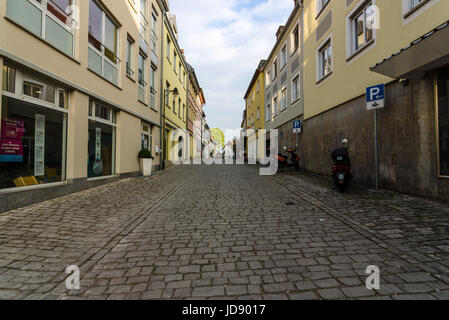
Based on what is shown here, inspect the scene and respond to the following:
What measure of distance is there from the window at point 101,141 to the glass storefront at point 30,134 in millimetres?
1286

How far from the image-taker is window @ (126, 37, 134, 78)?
1010 cm

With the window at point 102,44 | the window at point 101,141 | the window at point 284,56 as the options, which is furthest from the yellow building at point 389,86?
the window at point 101,141

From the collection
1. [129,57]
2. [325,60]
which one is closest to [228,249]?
[129,57]

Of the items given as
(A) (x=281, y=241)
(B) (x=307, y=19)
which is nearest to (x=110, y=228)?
(A) (x=281, y=241)

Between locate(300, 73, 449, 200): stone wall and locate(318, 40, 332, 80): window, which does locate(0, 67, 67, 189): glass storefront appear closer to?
locate(300, 73, 449, 200): stone wall

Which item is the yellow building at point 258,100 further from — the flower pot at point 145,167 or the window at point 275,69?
the flower pot at point 145,167

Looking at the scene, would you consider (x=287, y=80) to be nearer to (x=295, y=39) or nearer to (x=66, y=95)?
(x=295, y=39)

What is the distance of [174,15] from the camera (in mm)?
19297

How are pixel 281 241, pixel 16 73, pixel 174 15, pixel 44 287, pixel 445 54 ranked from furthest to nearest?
pixel 174 15
pixel 16 73
pixel 445 54
pixel 281 241
pixel 44 287

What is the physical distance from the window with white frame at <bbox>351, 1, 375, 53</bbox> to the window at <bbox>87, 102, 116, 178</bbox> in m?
9.38

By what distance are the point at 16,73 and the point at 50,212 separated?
3.09m

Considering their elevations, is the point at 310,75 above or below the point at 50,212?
above
